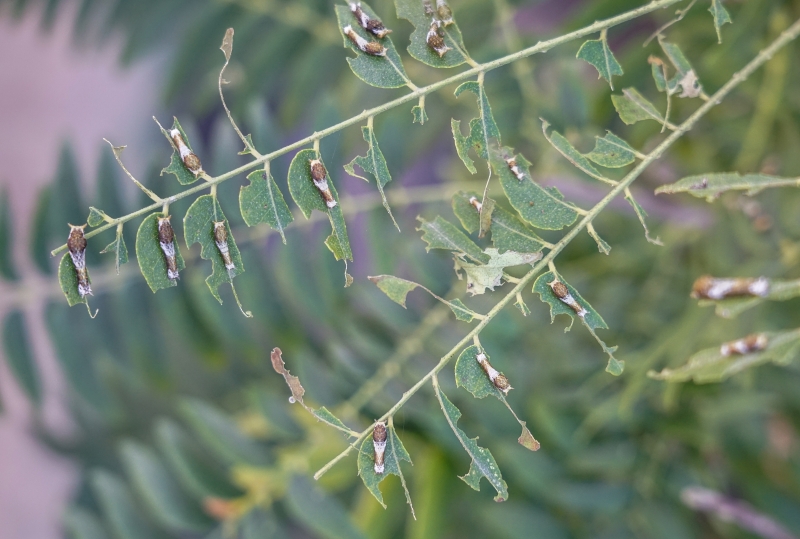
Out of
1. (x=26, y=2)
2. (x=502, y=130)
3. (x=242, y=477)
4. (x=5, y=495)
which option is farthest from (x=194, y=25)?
(x=5, y=495)

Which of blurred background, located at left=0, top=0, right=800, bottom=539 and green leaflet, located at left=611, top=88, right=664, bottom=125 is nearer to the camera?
green leaflet, located at left=611, top=88, right=664, bottom=125

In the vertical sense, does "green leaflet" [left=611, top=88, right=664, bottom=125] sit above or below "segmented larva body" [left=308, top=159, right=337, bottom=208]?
below

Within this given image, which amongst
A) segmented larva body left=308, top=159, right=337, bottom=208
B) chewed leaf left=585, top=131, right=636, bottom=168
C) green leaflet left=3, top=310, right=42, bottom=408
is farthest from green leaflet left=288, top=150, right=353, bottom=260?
green leaflet left=3, top=310, right=42, bottom=408

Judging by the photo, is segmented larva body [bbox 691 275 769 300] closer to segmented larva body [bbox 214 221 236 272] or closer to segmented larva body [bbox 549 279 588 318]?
segmented larva body [bbox 549 279 588 318]

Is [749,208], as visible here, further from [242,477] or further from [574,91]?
[242,477]

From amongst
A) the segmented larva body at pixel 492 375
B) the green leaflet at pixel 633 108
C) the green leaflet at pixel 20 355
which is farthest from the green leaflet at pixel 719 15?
the green leaflet at pixel 20 355

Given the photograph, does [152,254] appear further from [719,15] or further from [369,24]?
[719,15]
